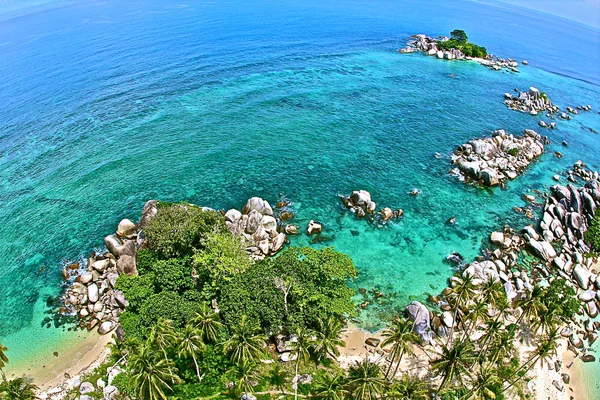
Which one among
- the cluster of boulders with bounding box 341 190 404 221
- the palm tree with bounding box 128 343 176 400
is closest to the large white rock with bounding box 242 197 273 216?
the cluster of boulders with bounding box 341 190 404 221

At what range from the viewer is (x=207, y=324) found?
120 ft

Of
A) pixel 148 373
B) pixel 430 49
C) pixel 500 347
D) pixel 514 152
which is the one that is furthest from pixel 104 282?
pixel 430 49

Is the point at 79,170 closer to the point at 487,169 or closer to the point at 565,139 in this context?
the point at 487,169

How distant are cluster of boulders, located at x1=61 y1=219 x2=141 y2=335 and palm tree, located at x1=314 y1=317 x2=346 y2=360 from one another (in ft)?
85.1

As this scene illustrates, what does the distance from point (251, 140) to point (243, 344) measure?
56597 mm

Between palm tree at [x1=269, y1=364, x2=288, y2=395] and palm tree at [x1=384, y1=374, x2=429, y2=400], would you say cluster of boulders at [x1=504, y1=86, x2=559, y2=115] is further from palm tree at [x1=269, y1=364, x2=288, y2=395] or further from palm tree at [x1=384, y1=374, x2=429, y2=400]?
palm tree at [x1=269, y1=364, x2=288, y2=395]

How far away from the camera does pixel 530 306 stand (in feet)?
121

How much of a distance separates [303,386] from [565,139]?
96.2m

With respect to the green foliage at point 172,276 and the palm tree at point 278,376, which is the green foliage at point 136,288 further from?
the palm tree at point 278,376

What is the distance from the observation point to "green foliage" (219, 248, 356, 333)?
3906cm

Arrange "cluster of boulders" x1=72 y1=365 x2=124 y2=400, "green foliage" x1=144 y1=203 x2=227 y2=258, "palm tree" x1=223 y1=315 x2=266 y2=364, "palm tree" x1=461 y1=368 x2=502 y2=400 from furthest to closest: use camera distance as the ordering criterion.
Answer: "green foliage" x1=144 y1=203 x2=227 y2=258 < "cluster of boulders" x1=72 y1=365 x2=124 y2=400 < "palm tree" x1=223 y1=315 x2=266 y2=364 < "palm tree" x1=461 y1=368 x2=502 y2=400

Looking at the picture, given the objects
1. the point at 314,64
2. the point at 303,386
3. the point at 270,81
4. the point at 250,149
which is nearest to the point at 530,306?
the point at 303,386

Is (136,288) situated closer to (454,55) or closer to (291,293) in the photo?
(291,293)

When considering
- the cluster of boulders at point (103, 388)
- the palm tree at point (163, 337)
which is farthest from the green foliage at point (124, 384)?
the palm tree at point (163, 337)
